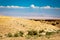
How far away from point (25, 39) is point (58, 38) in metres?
2.23

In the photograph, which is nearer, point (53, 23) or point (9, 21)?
point (9, 21)

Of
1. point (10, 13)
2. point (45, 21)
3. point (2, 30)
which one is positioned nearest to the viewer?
point (2, 30)

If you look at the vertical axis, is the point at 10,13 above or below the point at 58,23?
above

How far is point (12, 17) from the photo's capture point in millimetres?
31734

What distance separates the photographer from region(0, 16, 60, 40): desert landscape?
54.9 ft

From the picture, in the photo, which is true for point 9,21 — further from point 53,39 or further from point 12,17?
point 53,39

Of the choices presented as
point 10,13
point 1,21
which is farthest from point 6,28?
point 10,13

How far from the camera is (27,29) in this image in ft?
83.0

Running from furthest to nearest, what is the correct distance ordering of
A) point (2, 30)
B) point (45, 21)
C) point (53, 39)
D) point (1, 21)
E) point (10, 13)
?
point (45, 21)
point (10, 13)
point (1, 21)
point (2, 30)
point (53, 39)

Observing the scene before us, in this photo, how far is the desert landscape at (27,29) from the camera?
16.7 metres

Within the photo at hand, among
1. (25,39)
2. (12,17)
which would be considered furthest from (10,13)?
(25,39)

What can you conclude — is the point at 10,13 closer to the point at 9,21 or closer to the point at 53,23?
the point at 9,21

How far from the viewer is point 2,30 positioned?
22.9 m

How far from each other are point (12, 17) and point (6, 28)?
8.14 meters
